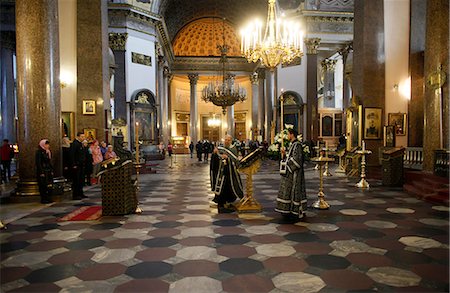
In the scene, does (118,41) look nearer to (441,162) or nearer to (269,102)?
(269,102)

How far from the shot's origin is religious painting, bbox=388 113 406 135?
1228cm

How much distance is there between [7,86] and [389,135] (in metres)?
19.8

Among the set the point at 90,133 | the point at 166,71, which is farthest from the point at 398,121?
the point at 166,71

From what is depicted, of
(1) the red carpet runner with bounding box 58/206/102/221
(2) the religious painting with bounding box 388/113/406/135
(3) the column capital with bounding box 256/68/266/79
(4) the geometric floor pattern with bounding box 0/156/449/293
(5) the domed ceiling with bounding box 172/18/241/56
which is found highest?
(5) the domed ceiling with bounding box 172/18/241/56

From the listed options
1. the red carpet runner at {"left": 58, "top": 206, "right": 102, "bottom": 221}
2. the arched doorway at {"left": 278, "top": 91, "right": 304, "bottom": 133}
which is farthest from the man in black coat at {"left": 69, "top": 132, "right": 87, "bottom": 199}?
the arched doorway at {"left": 278, "top": 91, "right": 304, "bottom": 133}

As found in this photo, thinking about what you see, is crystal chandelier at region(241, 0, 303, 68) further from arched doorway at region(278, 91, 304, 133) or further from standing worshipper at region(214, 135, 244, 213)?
arched doorway at region(278, 91, 304, 133)

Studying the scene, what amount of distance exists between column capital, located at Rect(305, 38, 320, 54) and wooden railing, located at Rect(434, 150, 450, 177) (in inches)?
549

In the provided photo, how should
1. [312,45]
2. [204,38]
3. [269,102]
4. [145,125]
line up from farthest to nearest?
1. [204,38]
2. [269,102]
3. [145,125]
4. [312,45]

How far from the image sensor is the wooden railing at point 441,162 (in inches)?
321

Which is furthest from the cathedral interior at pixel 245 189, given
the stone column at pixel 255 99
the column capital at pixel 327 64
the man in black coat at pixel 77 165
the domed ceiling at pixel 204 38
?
the stone column at pixel 255 99

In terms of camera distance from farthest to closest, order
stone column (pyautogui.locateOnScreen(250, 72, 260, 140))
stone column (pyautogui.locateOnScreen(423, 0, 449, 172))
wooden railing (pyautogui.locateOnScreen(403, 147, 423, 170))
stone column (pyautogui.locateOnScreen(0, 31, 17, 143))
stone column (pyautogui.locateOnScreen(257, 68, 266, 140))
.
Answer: stone column (pyautogui.locateOnScreen(250, 72, 260, 140)), stone column (pyautogui.locateOnScreen(257, 68, 266, 140)), stone column (pyautogui.locateOnScreen(0, 31, 17, 143)), wooden railing (pyautogui.locateOnScreen(403, 147, 423, 170)), stone column (pyautogui.locateOnScreen(423, 0, 449, 172))

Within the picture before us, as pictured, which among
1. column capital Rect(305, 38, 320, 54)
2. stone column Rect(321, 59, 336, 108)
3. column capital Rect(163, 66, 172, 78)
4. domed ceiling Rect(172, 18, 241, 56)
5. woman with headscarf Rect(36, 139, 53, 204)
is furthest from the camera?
domed ceiling Rect(172, 18, 241, 56)

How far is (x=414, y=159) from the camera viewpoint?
10.9 metres

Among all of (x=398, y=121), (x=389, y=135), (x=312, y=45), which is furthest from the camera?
(x=312, y=45)
